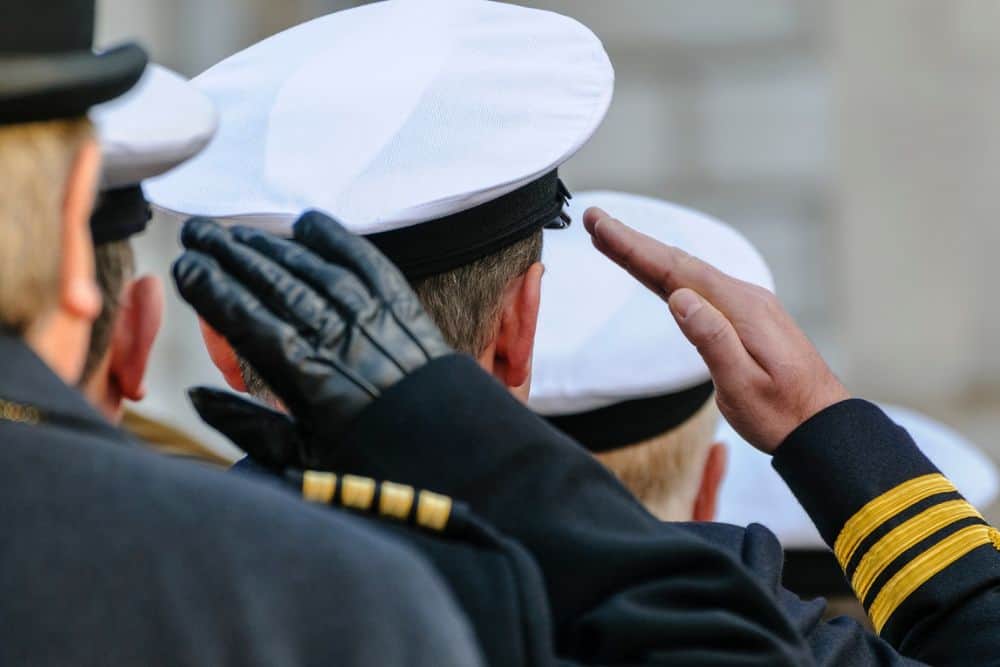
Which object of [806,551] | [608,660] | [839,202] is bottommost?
[839,202]

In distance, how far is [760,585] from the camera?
5.37 feet

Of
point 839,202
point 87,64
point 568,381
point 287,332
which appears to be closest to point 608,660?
point 287,332

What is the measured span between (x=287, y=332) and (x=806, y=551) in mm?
2355

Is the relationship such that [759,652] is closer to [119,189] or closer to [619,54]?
[119,189]

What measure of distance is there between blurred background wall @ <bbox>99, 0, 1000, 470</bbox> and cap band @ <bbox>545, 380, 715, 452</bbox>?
4.24 meters

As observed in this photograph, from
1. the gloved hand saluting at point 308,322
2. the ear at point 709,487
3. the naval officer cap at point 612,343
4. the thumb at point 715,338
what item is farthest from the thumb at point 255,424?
the ear at point 709,487

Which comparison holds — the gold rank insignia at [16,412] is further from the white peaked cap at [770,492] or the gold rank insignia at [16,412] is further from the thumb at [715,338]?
Answer: the white peaked cap at [770,492]

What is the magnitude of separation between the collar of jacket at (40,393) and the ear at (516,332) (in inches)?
29.6

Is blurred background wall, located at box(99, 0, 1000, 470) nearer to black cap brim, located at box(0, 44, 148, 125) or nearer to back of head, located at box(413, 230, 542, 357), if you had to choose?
back of head, located at box(413, 230, 542, 357)

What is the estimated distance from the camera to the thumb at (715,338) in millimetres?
2135

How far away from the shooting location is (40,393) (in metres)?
1.34

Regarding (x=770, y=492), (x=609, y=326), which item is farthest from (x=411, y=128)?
(x=770, y=492)

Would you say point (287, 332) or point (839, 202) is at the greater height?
point (287, 332)

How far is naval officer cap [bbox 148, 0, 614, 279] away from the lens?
2.01 m
